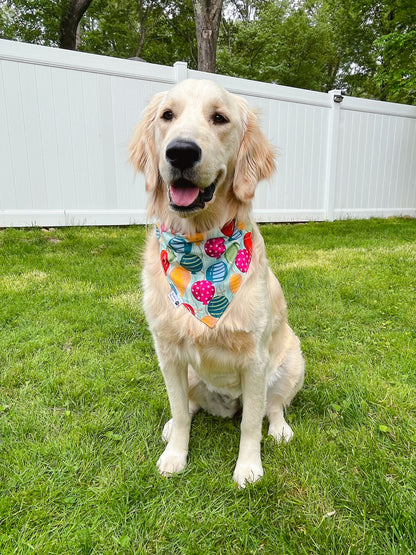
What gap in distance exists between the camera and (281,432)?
1880 millimetres

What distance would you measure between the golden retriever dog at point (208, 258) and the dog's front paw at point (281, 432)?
0.02 m

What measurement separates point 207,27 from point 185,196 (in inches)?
286

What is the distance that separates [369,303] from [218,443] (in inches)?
90.7

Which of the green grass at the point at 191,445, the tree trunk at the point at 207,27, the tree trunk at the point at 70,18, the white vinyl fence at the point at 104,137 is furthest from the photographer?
the tree trunk at the point at 70,18

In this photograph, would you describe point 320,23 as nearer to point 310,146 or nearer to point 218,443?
point 310,146

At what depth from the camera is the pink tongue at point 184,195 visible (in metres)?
1.50

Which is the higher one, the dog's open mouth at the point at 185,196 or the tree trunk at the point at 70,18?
the tree trunk at the point at 70,18

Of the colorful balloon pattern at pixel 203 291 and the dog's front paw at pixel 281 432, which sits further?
the dog's front paw at pixel 281 432

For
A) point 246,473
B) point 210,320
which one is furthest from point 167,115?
point 246,473

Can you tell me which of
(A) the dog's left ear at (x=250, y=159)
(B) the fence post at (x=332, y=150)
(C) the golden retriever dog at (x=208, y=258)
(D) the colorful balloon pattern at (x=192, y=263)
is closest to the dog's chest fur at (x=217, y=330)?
(C) the golden retriever dog at (x=208, y=258)

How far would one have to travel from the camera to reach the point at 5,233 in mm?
5340

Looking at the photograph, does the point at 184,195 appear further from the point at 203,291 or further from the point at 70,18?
the point at 70,18

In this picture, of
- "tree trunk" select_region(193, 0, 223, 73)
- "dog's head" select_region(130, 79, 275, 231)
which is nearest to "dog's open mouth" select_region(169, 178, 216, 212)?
"dog's head" select_region(130, 79, 275, 231)

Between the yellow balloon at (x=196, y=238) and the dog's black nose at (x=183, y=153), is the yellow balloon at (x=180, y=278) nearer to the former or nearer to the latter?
the yellow balloon at (x=196, y=238)
